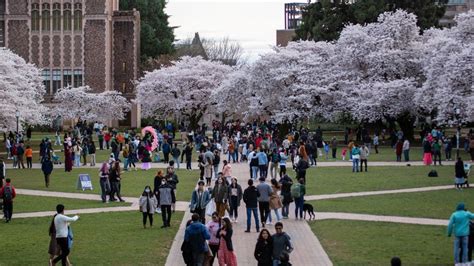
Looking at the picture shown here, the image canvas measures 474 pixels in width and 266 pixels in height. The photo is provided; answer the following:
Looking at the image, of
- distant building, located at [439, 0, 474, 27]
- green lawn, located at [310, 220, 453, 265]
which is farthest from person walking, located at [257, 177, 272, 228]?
distant building, located at [439, 0, 474, 27]

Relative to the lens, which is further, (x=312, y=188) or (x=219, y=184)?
(x=312, y=188)

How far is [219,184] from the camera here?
86.1ft

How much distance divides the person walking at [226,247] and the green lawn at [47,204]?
12.9m

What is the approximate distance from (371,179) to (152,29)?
68104 millimetres

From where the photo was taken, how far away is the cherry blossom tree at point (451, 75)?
54844 millimetres

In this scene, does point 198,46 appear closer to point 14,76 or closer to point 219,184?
point 14,76

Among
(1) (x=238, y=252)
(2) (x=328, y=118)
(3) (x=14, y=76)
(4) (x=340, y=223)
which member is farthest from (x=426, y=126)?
(1) (x=238, y=252)

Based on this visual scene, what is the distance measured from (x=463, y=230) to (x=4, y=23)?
256ft

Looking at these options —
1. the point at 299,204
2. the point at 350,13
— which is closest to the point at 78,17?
the point at 350,13

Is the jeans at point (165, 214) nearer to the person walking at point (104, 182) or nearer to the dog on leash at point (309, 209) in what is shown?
the dog on leash at point (309, 209)

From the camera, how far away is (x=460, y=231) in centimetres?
1962

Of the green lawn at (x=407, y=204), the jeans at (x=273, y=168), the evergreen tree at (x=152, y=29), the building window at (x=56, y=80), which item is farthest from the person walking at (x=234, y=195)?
the evergreen tree at (x=152, y=29)

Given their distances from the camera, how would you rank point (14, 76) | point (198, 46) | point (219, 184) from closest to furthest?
point (219, 184), point (14, 76), point (198, 46)

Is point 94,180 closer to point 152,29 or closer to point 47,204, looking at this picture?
point 47,204
